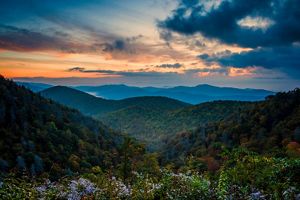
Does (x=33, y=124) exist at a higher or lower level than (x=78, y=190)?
lower

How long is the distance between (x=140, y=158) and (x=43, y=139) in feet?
146

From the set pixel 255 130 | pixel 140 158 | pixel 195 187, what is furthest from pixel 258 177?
pixel 255 130

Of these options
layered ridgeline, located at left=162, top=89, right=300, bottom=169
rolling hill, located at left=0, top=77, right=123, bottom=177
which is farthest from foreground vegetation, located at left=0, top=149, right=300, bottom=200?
layered ridgeline, located at left=162, top=89, right=300, bottom=169

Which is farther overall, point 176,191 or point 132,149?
point 132,149

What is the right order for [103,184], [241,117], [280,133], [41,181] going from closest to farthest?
[103,184] < [41,181] < [280,133] < [241,117]

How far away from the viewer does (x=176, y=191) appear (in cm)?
732

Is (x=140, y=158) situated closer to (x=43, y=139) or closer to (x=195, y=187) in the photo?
(x=43, y=139)

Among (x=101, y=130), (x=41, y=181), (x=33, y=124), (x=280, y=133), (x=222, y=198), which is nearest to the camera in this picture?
(x=222, y=198)

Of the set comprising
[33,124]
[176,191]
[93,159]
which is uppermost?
[176,191]

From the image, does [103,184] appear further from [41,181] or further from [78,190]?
[41,181]

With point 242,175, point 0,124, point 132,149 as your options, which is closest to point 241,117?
point 0,124

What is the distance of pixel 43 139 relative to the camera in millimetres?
89125

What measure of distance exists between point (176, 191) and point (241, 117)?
4424 inches

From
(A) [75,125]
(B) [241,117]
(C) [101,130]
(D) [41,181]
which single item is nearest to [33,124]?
(A) [75,125]
